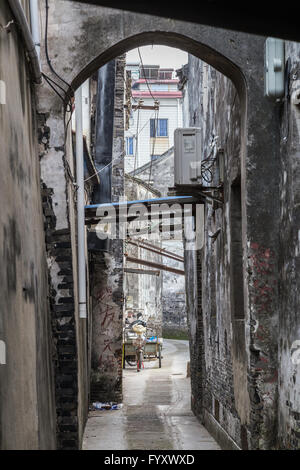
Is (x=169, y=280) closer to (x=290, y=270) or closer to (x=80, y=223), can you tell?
(x=80, y=223)

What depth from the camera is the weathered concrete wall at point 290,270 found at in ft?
21.6

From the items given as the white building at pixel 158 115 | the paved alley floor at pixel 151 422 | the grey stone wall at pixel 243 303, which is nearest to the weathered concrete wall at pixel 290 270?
the grey stone wall at pixel 243 303

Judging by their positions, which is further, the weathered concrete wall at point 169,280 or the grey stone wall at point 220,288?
the weathered concrete wall at point 169,280

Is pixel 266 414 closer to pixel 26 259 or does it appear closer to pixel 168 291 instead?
pixel 26 259

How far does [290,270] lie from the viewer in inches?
273

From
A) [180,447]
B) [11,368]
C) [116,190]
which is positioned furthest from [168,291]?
[11,368]

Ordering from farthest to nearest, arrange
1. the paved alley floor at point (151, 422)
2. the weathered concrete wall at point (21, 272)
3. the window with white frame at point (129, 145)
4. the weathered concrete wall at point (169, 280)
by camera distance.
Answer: the window with white frame at point (129, 145) < the weathered concrete wall at point (169, 280) < the paved alley floor at point (151, 422) < the weathered concrete wall at point (21, 272)

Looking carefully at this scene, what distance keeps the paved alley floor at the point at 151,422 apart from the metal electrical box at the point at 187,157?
3.66 meters

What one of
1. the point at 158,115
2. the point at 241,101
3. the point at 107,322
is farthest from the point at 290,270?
the point at 158,115

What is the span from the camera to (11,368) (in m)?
4.84

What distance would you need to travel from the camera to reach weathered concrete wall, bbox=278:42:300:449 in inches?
259

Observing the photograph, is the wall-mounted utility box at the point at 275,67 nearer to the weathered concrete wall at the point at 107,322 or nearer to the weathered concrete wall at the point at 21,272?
the weathered concrete wall at the point at 21,272

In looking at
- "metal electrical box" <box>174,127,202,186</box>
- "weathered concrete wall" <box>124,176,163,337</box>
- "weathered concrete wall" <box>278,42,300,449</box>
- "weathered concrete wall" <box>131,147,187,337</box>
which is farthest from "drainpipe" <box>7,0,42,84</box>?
"weathered concrete wall" <box>131,147,187,337</box>

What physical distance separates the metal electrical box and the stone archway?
6.67 ft
